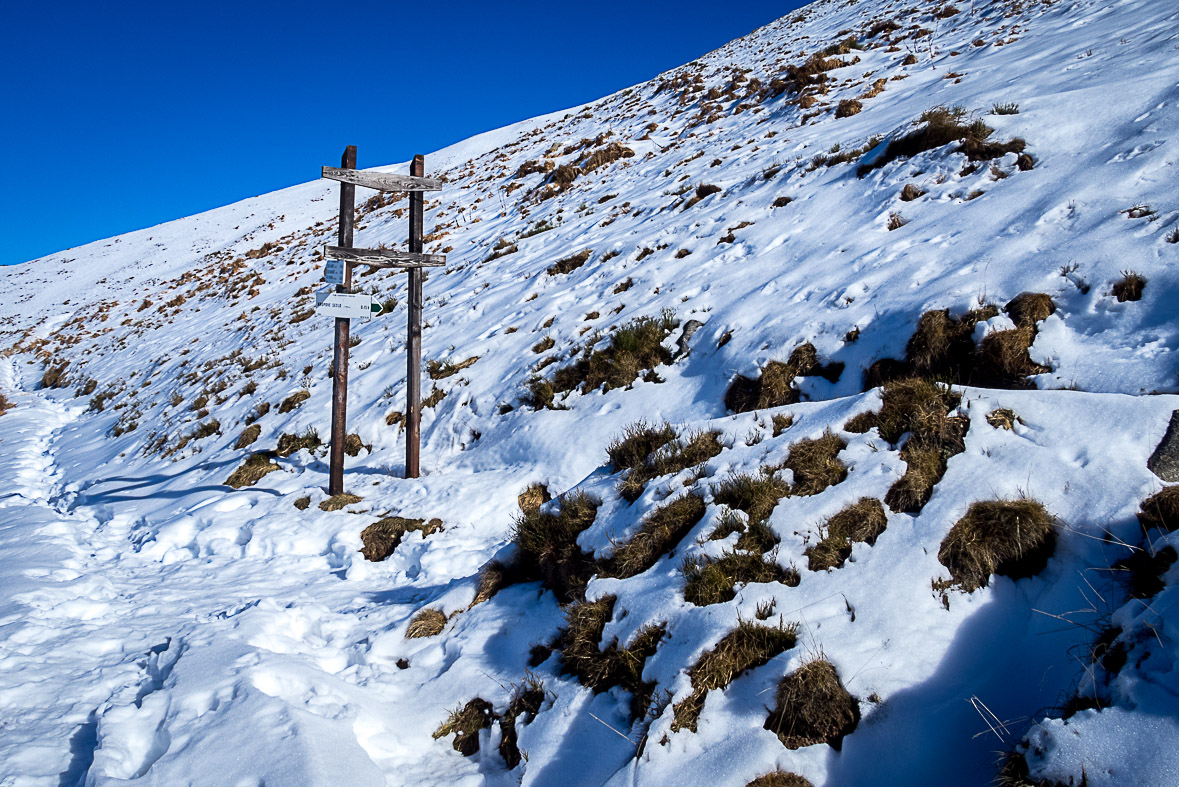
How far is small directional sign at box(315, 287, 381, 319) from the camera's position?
7523 millimetres

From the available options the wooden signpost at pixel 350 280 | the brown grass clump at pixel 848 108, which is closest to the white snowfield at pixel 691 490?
the brown grass clump at pixel 848 108

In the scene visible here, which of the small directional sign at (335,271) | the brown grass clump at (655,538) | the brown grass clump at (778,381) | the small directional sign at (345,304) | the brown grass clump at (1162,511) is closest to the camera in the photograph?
the brown grass clump at (1162,511)

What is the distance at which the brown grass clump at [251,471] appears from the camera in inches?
358

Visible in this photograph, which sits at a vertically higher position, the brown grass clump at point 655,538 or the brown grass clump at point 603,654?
the brown grass clump at point 655,538

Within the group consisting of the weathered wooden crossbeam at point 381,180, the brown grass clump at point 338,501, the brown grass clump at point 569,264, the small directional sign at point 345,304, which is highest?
the weathered wooden crossbeam at point 381,180

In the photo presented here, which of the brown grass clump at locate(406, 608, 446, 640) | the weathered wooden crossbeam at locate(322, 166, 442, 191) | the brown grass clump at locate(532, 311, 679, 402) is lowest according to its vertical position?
the brown grass clump at locate(406, 608, 446, 640)

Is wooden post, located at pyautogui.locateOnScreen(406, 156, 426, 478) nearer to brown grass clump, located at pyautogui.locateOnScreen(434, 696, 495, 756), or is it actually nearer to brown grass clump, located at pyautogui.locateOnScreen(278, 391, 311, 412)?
brown grass clump, located at pyautogui.locateOnScreen(278, 391, 311, 412)

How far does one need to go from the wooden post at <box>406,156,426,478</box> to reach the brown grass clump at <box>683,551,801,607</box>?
552cm

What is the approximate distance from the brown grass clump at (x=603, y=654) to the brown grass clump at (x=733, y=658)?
0.26 meters

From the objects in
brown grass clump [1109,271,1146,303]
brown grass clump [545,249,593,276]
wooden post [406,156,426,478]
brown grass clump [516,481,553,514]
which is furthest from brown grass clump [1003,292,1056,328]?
brown grass clump [545,249,593,276]

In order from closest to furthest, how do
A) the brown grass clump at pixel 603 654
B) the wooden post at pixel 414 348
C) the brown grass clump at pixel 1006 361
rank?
the brown grass clump at pixel 603 654 < the brown grass clump at pixel 1006 361 < the wooden post at pixel 414 348

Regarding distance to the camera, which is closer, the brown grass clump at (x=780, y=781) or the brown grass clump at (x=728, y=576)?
the brown grass clump at (x=780, y=781)

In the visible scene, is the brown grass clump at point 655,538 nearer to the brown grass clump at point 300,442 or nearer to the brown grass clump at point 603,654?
the brown grass clump at point 603,654

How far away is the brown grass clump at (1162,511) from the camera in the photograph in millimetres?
2775
